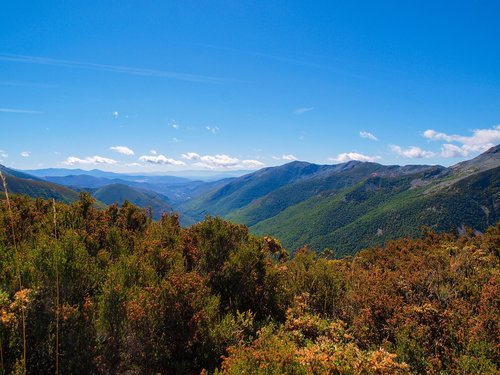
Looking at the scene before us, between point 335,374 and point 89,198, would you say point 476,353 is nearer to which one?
point 335,374

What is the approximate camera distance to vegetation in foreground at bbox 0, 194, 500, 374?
7098mm

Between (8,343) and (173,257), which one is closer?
(8,343)

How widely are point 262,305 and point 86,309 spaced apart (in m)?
6.94

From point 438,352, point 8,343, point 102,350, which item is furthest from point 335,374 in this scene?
point 8,343

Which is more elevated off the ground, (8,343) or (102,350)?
(8,343)

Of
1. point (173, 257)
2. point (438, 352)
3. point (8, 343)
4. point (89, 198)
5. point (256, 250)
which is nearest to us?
point (8, 343)

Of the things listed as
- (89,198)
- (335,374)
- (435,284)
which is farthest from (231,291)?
(89,198)

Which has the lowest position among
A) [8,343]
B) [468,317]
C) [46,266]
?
[468,317]

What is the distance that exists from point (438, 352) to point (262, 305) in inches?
248

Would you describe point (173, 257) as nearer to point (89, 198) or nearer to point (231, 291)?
point (231, 291)

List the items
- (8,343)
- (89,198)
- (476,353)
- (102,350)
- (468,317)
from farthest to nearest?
(89,198) → (468,317) → (476,353) → (102,350) → (8,343)

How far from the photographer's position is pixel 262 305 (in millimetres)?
12961

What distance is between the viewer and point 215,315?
32.5ft

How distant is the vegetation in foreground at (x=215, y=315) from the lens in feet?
23.3
